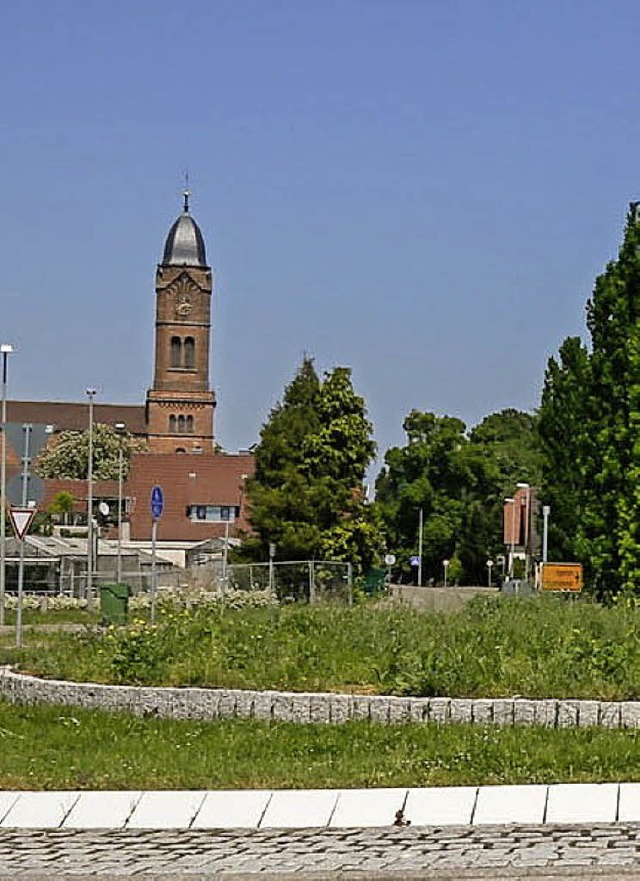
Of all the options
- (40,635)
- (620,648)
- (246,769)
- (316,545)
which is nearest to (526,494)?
(316,545)

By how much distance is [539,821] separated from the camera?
11156 millimetres

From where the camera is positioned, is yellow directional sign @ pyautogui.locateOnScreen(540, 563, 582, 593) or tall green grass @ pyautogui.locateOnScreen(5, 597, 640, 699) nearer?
tall green grass @ pyautogui.locateOnScreen(5, 597, 640, 699)

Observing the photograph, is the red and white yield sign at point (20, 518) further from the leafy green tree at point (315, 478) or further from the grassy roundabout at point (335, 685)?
the leafy green tree at point (315, 478)

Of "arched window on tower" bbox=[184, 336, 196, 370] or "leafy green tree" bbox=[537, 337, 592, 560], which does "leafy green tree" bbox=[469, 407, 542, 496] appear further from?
"arched window on tower" bbox=[184, 336, 196, 370]

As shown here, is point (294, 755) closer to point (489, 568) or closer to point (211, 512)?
point (489, 568)

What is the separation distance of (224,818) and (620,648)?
313 inches

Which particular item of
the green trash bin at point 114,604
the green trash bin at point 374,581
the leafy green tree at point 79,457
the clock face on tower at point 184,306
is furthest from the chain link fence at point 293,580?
the clock face on tower at point 184,306

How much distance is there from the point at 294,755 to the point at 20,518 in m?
14.9

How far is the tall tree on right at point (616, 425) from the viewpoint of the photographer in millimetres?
40875

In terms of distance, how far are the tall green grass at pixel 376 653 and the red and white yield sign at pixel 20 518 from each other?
5.30 meters

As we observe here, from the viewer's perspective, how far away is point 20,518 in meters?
28.4

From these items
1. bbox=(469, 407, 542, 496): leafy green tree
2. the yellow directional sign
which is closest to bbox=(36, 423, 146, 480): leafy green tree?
bbox=(469, 407, 542, 496): leafy green tree

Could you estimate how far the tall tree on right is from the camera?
134ft

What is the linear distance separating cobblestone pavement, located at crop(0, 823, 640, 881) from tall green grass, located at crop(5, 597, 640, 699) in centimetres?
602
